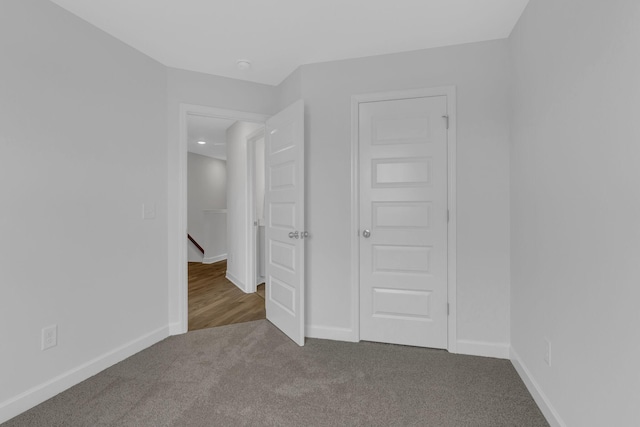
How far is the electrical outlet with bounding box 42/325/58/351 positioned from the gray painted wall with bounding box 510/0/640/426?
108 inches

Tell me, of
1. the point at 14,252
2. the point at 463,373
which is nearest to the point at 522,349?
the point at 463,373

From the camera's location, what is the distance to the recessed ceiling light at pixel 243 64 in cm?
268

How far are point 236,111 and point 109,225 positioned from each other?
1462 millimetres

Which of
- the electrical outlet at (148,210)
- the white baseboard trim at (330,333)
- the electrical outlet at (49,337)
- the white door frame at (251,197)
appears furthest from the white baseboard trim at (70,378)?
the white door frame at (251,197)

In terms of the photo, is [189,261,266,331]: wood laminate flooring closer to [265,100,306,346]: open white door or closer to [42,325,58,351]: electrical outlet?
[265,100,306,346]: open white door

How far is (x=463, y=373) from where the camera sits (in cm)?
212

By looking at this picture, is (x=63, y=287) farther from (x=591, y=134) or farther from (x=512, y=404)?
(x=591, y=134)

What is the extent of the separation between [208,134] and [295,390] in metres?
4.51

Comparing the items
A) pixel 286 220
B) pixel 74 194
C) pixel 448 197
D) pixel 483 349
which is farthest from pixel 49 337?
pixel 483 349

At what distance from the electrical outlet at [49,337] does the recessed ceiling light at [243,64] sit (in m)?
2.28

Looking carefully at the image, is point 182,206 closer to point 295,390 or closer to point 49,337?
point 49,337

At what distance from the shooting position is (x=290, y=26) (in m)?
2.19

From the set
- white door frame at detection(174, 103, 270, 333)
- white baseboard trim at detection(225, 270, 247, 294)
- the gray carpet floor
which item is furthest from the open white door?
white baseboard trim at detection(225, 270, 247, 294)

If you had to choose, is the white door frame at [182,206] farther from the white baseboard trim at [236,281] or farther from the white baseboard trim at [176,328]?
the white baseboard trim at [236,281]
